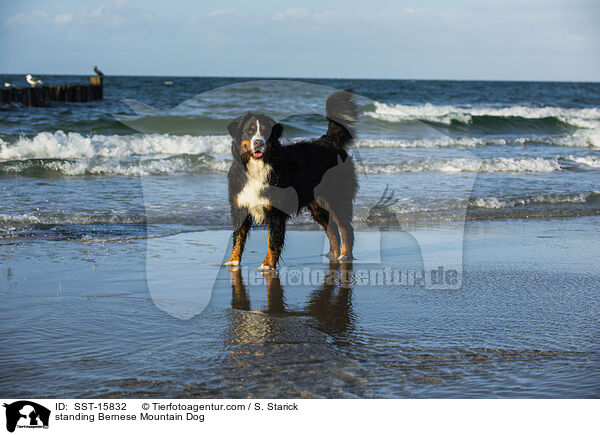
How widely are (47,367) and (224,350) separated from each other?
0.94m

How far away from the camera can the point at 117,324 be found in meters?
4.07

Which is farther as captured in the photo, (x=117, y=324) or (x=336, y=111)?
(x=336, y=111)

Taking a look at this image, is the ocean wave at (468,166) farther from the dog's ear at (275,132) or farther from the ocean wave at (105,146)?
the dog's ear at (275,132)

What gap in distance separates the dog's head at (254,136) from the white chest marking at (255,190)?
0.09 m

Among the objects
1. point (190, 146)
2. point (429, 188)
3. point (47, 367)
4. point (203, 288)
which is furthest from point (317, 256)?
Result: point (190, 146)

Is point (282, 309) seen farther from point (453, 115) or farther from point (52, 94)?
point (52, 94)

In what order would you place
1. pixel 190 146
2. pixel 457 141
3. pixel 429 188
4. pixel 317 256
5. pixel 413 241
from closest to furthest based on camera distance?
pixel 317 256
pixel 413 241
pixel 429 188
pixel 190 146
pixel 457 141

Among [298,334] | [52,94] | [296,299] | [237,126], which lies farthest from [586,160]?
[52,94]

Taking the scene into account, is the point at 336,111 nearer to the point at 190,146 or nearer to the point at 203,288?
the point at 203,288

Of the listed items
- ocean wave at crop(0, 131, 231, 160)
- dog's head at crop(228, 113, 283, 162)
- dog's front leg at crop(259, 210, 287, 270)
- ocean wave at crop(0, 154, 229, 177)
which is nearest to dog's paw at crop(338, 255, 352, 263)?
dog's front leg at crop(259, 210, 287, 270)

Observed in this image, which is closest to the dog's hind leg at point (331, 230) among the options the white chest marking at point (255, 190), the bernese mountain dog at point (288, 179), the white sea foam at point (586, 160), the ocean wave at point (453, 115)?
the bernese mountain dog at point (288, 179)
